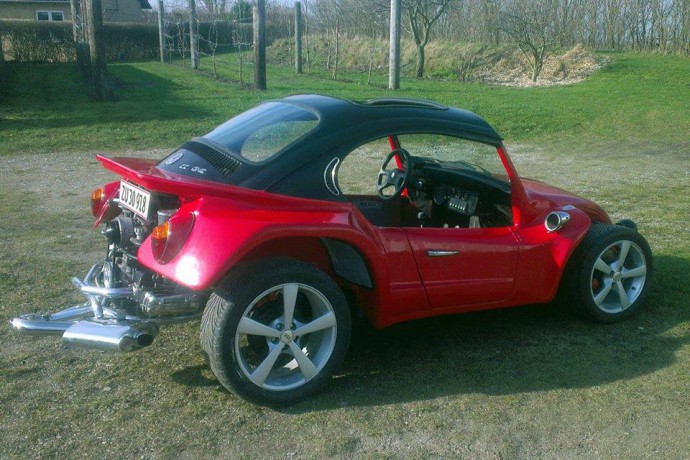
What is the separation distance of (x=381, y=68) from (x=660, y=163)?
22217 millimetres

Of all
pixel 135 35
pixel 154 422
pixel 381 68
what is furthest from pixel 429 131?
pixel 135 35

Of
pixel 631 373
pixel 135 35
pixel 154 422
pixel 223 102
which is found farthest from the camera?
pixel 135 35

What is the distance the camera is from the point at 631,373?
4367mm

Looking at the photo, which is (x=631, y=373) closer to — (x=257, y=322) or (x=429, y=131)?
(x=429, y=131)

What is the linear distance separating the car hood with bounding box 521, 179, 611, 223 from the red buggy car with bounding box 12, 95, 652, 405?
22 mm

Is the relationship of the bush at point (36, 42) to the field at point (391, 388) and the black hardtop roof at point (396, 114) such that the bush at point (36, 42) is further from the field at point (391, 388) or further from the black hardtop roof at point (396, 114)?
the black hardtop roof at point (396, 114)

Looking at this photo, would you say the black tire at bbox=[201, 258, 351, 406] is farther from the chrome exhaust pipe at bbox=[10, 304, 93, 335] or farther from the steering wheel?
the steering wheel

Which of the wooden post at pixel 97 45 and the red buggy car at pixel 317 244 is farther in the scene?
the wooden post at pixel 97 45

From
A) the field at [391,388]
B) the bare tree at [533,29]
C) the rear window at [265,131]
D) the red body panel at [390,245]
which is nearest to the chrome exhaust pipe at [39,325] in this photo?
the field at [391,388]

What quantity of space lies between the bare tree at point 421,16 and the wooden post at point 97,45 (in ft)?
43.5

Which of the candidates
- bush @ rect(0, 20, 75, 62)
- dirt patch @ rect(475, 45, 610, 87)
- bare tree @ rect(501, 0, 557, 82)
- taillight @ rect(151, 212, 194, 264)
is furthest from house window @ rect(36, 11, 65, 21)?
taillight @ rect(151, 212, 194, 264)

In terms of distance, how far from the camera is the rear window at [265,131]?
4.26 metres

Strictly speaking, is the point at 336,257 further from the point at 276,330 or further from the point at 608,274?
the point at 608,274

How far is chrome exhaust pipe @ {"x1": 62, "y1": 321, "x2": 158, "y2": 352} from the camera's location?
150 inches
